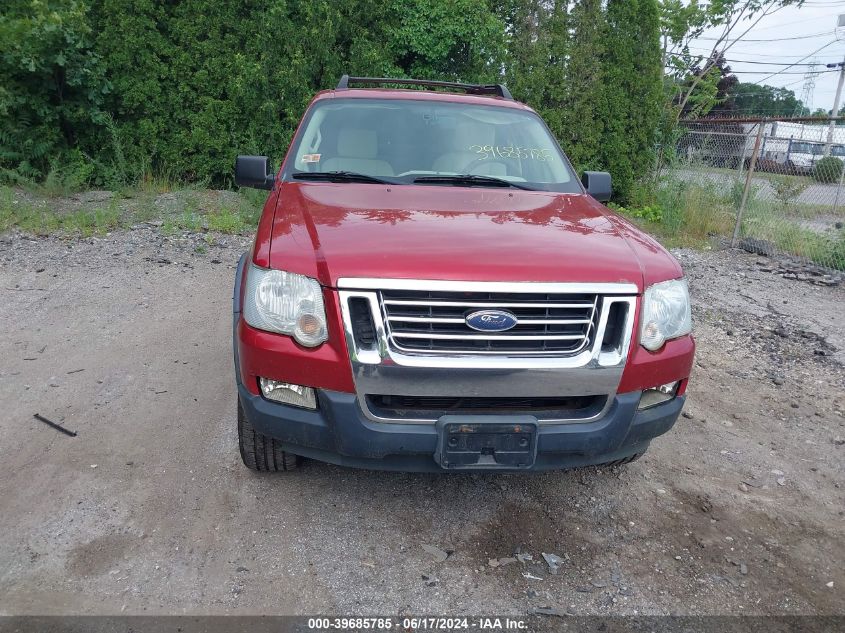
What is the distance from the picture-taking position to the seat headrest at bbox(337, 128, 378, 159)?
3.95 m

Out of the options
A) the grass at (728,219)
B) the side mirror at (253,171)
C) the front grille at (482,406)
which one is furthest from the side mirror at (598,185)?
the grass at (728,219)

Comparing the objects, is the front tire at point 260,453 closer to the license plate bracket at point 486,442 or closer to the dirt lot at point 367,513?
the dirt lot at point 367,513

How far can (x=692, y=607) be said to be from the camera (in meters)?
2.58

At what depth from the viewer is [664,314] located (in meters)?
2.78

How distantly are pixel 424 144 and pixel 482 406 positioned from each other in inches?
79.1

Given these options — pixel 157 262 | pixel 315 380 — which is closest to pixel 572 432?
pixel 315 380

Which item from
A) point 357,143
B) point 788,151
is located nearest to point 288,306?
point 357,143

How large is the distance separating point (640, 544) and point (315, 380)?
1.65m

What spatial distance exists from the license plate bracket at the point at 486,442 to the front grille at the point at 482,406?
0.08 metres

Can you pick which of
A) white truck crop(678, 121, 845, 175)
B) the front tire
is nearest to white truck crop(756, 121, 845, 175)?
white truck crop(678, 121, 845, 175)

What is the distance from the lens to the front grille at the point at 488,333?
2.50 meters

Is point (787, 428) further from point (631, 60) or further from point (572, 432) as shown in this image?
point (631, 60)

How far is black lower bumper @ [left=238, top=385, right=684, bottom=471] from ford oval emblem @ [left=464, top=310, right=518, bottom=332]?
0.35 m

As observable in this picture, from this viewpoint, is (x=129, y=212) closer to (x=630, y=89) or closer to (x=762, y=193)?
(x=630, y=89)
